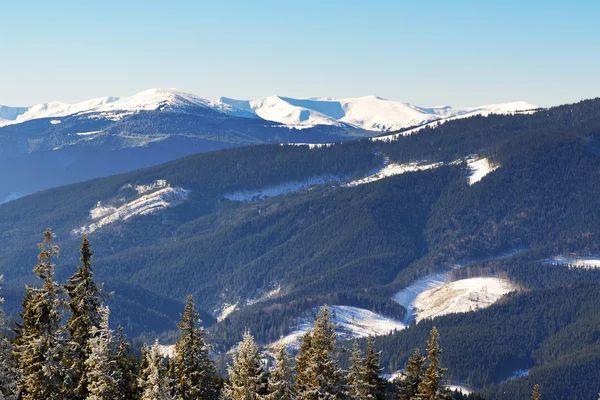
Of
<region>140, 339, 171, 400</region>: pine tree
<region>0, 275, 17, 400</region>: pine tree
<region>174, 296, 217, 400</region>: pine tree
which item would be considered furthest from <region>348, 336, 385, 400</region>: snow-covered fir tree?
<region>0, 275, 17, 400</region>: pine tree

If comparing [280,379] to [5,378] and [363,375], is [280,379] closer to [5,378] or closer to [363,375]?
[363,375]

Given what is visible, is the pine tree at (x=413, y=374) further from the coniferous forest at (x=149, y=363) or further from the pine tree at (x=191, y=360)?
the pine tree at (x=191, y=360)

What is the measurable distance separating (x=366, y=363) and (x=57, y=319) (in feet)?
79.8

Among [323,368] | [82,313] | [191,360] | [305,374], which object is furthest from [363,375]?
[82,313]

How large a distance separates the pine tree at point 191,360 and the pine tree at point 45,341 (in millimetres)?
8820

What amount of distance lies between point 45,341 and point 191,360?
1144 centimetres

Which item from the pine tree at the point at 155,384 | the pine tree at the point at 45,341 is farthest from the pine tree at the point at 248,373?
the pine tree at the point at 45,341

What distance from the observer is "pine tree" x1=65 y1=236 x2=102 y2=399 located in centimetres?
6962

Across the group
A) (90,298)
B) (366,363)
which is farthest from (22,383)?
(366,363)

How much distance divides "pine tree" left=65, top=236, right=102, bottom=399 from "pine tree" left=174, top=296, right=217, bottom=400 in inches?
263

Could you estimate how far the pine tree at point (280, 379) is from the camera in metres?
63.0

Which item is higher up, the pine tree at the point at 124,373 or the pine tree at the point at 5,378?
the pine tree at the point at 5,378

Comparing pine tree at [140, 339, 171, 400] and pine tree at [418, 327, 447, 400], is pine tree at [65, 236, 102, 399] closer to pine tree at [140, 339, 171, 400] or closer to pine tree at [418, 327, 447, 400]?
pine tree at [140, 339, 171, 400]

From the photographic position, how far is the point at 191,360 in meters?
70.9
